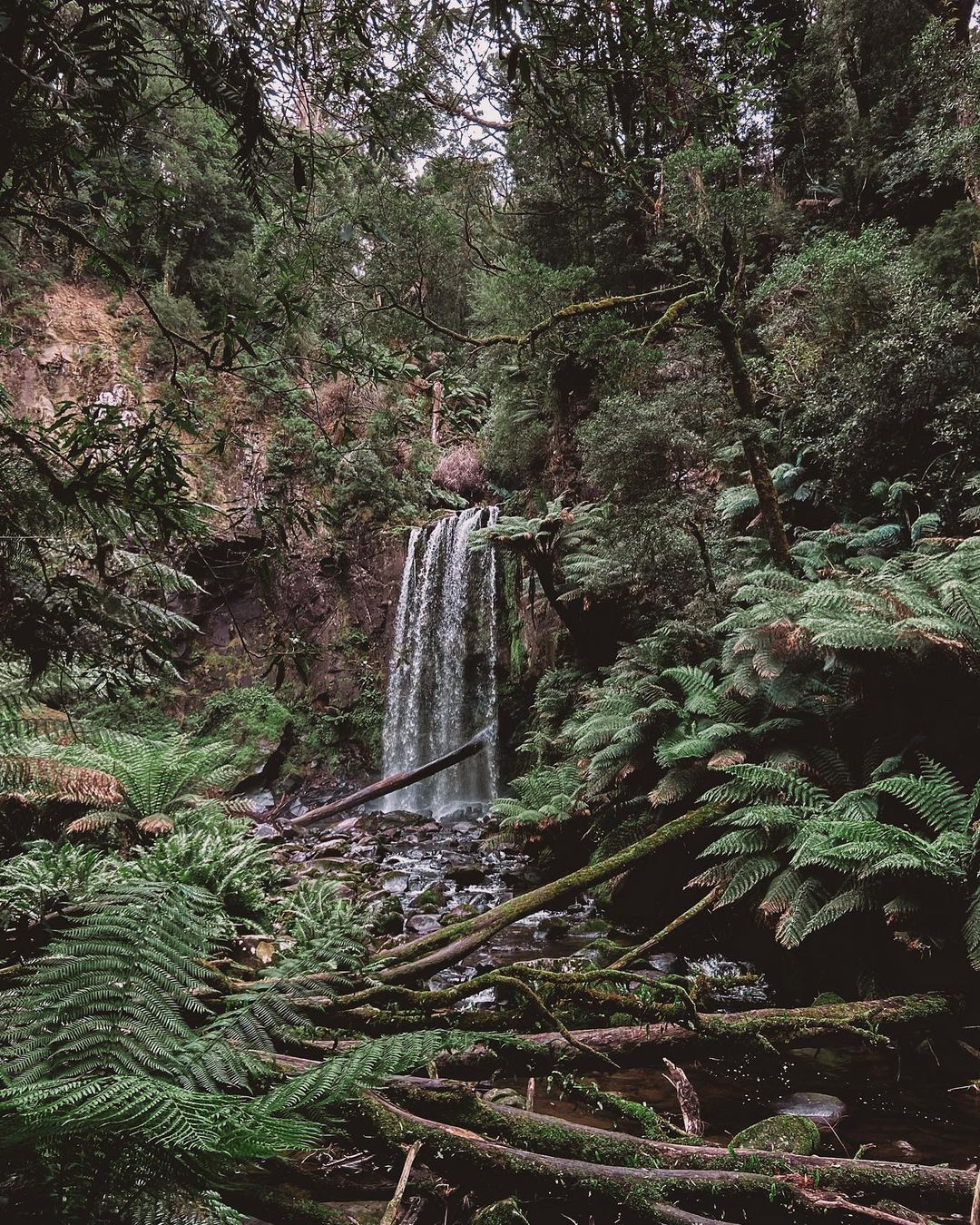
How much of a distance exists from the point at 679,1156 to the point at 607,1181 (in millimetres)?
202

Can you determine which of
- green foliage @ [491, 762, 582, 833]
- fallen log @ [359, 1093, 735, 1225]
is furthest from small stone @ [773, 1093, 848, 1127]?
green foliage @ [491, 762, 582, 833]

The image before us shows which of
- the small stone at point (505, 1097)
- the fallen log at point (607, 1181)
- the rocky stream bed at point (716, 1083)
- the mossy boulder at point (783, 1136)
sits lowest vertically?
the rocky stream bed at point (716, 1083)

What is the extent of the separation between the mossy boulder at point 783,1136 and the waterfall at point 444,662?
9.58 meters

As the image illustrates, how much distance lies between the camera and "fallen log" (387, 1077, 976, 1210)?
136 cm

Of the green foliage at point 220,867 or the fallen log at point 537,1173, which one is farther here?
the green foliage at point 220,867

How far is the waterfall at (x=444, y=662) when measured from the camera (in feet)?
38.5

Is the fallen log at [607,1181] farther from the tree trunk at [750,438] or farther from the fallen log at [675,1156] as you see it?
the tree trunk at [750,438]

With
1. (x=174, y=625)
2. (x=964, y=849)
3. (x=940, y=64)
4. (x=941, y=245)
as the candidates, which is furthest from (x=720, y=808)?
(x=940, y=64)

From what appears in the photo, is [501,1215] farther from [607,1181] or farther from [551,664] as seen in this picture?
[551,664]

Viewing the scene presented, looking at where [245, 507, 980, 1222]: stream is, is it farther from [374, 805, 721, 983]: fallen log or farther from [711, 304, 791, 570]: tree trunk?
[711, 304, 791, 570]: tree trunk

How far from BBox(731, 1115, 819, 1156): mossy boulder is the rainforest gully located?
2cm

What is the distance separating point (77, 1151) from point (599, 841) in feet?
16.4

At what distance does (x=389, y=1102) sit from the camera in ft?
5.01

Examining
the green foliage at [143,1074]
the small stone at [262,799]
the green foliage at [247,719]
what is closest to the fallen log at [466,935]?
the green foliage at [143,1074]
